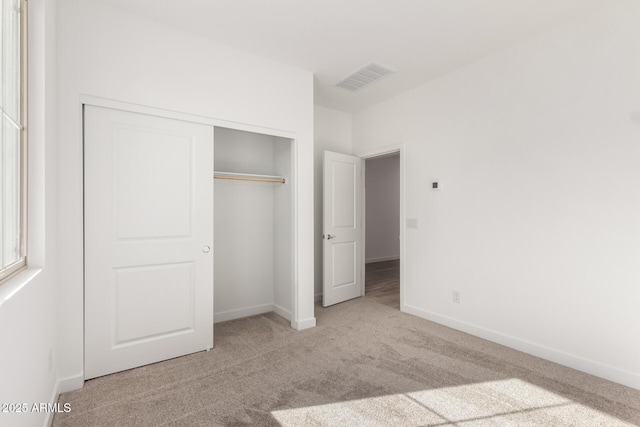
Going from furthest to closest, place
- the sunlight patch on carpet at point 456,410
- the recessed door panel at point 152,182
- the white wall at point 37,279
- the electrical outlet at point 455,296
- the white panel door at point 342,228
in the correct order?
the white panel door at point 342,228, the electrical outlet at point 455,296, the recessed door panel at point 152,182, the sunlight patch on carpet at point 456,410, the white wall at point 37,279

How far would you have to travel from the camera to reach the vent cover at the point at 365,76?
10.9 feet

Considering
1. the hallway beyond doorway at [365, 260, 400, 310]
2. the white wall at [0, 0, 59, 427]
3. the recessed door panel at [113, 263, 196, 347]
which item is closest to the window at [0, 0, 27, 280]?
the white wall at [0, 0, 59, 427]

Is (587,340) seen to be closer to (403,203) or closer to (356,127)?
(403,203)

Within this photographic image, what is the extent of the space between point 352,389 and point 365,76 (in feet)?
10.3

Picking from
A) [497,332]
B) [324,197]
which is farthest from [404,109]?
[497,332]

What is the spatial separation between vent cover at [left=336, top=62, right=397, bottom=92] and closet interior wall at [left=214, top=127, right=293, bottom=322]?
1040 millimetres

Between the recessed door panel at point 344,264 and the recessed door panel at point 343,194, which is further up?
the recessed door panel at point 343,194

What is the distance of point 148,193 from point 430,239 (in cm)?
299

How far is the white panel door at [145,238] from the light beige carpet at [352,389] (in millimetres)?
260

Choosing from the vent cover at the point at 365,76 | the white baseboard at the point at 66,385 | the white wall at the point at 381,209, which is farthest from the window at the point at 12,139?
the white wall at the point at 381,209

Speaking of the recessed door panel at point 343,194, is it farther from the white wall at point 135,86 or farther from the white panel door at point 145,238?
the white panel door at point 145,238

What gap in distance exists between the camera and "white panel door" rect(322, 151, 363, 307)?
13.8 feet

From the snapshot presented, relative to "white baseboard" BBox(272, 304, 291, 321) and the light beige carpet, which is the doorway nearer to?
"white baseboard" BBox(272, 304, 291, 321)

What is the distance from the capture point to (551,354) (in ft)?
8.73
